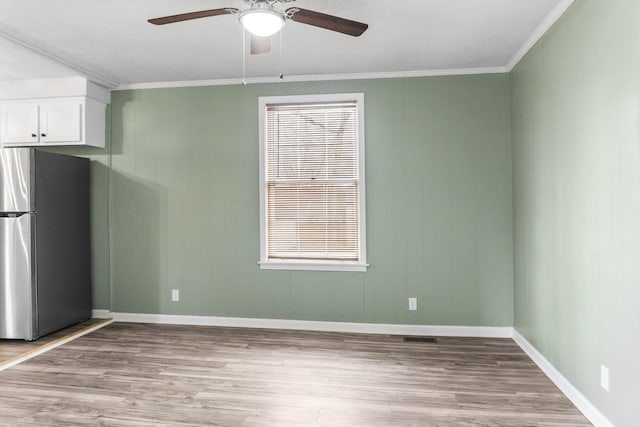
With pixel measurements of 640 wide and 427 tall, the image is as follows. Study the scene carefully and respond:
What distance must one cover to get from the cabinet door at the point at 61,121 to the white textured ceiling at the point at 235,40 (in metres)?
0.31

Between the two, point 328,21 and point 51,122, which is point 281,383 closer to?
point 328,21

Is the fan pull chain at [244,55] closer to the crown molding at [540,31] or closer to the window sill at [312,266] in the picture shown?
the window sill at [312,266]

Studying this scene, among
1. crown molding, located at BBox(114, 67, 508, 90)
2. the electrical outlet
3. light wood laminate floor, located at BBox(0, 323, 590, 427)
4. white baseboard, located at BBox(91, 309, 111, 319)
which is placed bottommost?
light wood laminate floor, located at BBox(0, 323, 590, 427)

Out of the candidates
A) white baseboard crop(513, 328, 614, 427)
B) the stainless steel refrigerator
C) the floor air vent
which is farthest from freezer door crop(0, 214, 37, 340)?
white baseboard crop(513, 328, 614, 427)

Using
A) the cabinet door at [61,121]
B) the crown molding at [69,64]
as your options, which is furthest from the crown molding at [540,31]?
the cabinet door at [61,121]

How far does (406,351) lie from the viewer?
12.5 ft

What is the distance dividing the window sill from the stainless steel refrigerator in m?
1.93

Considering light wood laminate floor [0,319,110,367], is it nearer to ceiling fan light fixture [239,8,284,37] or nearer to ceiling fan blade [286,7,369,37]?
ceiling fan light fixture [239,8,284,37]

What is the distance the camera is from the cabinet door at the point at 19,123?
15.0 ft

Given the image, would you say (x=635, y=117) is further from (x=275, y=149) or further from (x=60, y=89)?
(x=60, y=89)

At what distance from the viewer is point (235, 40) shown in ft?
11.5

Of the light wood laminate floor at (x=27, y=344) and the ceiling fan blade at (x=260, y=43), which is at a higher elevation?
the ceiling fan blade at (x=260, y=43)

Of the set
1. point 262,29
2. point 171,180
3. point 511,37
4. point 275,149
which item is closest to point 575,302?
point 511,37

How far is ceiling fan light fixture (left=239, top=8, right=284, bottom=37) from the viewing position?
2.22 m
